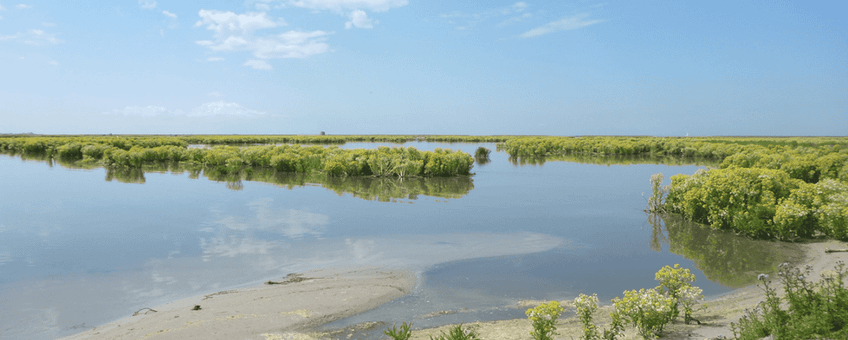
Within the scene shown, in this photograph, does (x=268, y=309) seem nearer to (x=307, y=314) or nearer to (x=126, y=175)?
(x=307, y=314)

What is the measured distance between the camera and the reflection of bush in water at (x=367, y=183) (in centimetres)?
2338

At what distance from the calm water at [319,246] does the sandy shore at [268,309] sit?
0.42 meters

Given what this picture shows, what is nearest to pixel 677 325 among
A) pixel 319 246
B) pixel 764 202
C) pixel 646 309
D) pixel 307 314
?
pixel 646 309

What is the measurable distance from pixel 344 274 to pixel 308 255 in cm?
211

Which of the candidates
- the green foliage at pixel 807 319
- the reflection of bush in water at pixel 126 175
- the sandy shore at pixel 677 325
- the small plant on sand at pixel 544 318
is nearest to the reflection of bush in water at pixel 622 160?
the reflection of bush in water at pixel 126 175

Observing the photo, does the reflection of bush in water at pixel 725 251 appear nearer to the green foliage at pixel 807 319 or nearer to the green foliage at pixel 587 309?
the green foliage at pixel 807 319

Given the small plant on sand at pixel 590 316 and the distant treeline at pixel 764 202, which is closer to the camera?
the small plant on sand at pixel 590 316

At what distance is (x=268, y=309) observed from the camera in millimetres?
7797

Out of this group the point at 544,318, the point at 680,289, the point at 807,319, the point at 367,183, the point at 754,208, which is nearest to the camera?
the point at 807,319

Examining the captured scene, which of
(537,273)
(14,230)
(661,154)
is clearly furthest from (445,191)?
(661,154)

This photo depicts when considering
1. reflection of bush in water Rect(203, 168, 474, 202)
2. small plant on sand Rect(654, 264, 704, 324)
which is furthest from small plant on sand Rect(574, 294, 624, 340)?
reflection of bush in water Rect(203, 168, 474, 202)

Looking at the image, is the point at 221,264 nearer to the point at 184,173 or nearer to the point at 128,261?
the point at 128,261

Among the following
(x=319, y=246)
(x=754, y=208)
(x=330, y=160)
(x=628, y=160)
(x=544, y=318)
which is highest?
(x=330, y=160)

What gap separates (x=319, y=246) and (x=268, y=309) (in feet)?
16.1
